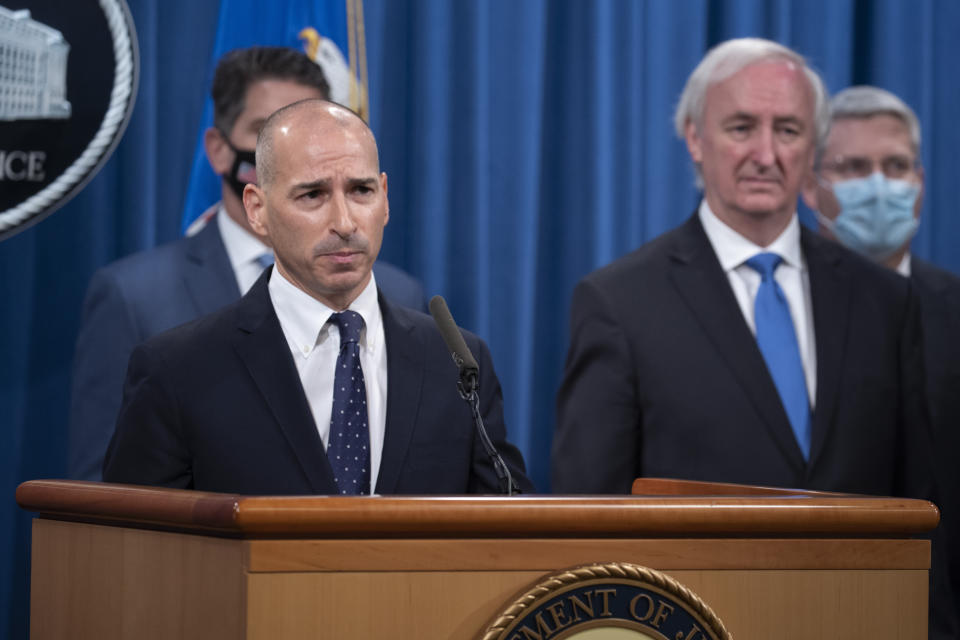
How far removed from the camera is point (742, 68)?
2998mm

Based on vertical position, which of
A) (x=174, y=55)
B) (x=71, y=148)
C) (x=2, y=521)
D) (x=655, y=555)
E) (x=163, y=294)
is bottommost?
(x=2, y=521)

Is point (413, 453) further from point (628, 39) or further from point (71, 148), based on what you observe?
point (628, 39)

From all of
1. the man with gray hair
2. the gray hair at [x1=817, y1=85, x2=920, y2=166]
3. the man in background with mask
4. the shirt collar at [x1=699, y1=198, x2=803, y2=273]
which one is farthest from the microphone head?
the gray hair at [x1=817, y1=85, x2=920, y2=166]

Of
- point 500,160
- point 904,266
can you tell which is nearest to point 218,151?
point 500,160

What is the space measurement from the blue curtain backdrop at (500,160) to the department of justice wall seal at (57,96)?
0.27 metres

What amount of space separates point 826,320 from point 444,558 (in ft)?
5.66

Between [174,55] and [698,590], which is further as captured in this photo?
[174,55]

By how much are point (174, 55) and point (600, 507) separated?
244cm

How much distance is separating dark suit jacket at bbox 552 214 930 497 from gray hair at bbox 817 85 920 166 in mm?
1021

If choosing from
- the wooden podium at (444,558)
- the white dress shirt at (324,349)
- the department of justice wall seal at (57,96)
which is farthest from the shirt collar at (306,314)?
the department of justice wall seal at (57,96)

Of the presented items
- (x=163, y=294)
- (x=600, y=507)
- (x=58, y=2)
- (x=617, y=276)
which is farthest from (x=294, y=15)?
(x=600, y=507)

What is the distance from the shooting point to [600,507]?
1292 millimetres

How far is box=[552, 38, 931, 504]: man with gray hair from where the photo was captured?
8.72 feet

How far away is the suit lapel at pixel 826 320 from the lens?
267 cm
